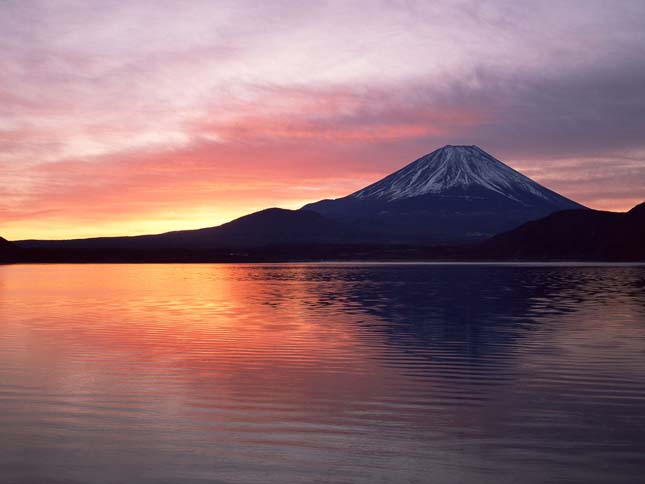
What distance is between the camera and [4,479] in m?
10.4

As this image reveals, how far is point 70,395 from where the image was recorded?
1655 centimetres

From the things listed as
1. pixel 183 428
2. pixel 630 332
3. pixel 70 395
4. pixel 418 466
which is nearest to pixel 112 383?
pixel 70 395

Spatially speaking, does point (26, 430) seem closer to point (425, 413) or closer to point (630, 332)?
point (425, 413)

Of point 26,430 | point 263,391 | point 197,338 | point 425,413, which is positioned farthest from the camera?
point 197,338

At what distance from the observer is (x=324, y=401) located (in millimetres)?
15852

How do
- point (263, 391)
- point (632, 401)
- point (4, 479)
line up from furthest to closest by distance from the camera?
point (263, 391) → point (632, 401) → point (4, 479)

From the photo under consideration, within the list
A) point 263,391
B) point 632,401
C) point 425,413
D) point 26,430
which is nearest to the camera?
point 26,430

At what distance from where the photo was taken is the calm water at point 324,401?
11031 millimetres

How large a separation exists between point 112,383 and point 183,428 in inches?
208

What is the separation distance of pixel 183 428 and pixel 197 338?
14.7 metres

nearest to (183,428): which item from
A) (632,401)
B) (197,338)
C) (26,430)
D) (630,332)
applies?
(26,430)

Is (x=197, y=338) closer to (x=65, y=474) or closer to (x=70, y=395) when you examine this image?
(x=70, y=395)

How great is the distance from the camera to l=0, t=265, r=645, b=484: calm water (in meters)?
11.0

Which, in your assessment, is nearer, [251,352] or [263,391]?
[263,391]
